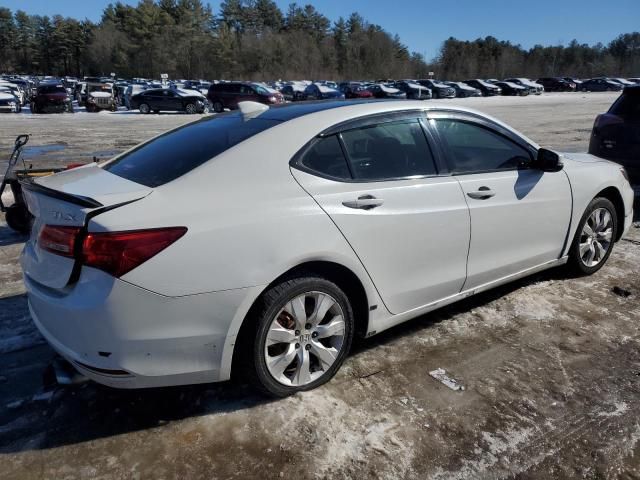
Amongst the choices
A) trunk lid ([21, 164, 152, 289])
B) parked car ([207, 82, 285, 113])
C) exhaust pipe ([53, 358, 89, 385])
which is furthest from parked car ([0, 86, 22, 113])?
exhaust pipe ([53, 358, 89, 385])

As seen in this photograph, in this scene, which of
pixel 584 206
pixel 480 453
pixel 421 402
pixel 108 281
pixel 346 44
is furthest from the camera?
pixel 346 44

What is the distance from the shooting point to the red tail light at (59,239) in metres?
2.41

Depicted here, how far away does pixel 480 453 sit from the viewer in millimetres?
2545

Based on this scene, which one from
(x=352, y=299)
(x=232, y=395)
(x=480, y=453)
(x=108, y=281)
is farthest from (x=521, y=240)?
(x=108, y=281)

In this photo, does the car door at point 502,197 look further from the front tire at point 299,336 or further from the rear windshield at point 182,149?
the rear windshield at point 182,149

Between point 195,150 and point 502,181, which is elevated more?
point 195,150

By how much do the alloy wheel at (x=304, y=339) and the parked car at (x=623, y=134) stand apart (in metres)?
6.14

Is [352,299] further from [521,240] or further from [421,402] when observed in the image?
[521,240]

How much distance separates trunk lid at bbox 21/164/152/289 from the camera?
2445mm

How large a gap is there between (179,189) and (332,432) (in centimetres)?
143

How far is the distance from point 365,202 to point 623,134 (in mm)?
5985

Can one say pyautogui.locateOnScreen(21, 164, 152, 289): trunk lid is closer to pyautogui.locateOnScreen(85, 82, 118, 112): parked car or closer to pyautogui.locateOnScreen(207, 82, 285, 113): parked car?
pyautogui.locateOnScreen(207, 82, 285, 113): parked car

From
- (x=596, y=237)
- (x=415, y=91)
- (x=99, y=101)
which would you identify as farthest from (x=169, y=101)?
(x=596, y=237)

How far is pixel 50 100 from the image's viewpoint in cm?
2884
